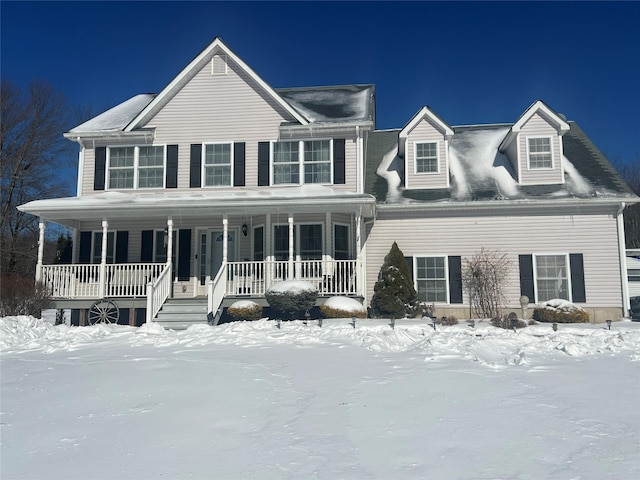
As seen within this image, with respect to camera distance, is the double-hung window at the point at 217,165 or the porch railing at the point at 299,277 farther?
the double-hung window at the point at 217,165

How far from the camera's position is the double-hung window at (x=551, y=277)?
1528 cm

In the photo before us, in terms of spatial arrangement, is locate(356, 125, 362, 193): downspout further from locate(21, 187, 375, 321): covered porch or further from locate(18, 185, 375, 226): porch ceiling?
locate(21, 187, 375, 321): covered porch

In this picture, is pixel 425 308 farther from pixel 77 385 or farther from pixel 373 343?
pixel 77 385

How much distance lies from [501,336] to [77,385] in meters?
7.42

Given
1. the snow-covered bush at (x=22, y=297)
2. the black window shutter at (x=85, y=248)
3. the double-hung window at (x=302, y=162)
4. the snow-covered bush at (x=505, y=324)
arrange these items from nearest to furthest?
1. the snow-covered bush at (x=505, y=324)
2. the snow-covered bush at (x=22, y=297)
3. the double-hung window at (x=302, y=162)
4. the black window shutter at (x=85, y=248)

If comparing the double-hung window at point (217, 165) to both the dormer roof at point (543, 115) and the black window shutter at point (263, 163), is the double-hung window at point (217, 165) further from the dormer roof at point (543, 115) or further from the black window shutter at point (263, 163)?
the dormer roof at point (543, 115)

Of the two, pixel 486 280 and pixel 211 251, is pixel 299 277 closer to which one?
pixel 211 251

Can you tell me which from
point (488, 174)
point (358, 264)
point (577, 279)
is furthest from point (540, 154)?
point (358, 264)

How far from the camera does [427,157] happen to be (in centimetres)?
1705

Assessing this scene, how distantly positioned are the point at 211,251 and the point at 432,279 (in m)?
7.11

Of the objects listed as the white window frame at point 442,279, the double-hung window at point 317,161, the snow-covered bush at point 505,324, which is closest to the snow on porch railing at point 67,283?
the double-hung window at point 317,161

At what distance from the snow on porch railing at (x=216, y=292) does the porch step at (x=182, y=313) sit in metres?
0.28

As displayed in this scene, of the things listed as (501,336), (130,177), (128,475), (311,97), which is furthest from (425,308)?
(128,475)

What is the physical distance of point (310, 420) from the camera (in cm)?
529
